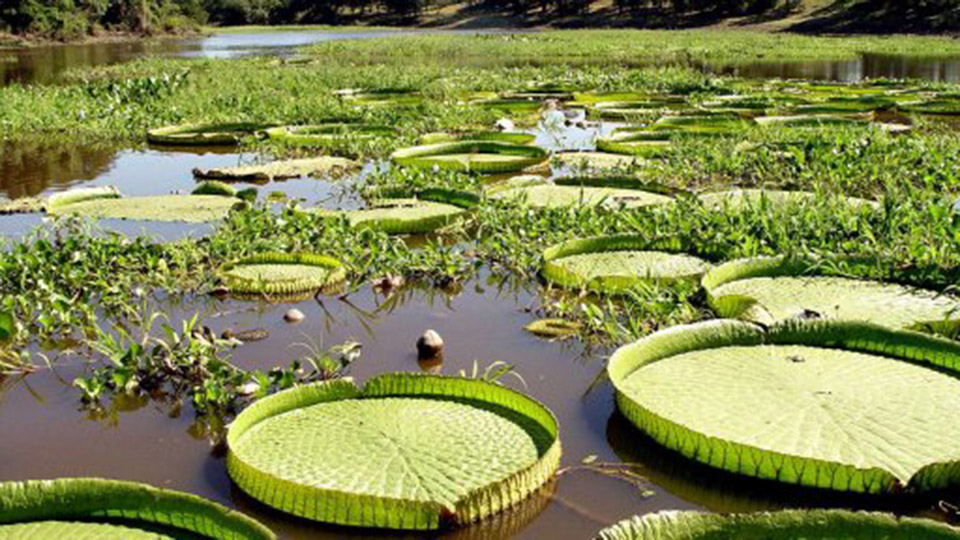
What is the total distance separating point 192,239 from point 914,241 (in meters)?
3.47

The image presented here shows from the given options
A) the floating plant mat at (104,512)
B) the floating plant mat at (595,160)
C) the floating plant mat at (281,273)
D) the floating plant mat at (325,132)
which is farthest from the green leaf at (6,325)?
the floating plant mat at (325,132)

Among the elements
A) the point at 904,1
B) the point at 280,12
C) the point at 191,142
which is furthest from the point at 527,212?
Result: the point at 280,12

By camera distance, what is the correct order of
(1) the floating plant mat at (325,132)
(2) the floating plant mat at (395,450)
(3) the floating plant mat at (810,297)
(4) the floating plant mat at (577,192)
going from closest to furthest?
(2) the floating plant mat at (395,450)
(3) the floating plant mat at (810,297)
(4) the floating plant mat at (577,192)
(1) the floating plant mat at (325,132)

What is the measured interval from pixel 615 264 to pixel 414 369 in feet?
4.27

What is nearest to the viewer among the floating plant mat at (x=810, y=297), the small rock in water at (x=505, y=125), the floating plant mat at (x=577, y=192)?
the floating plant mat at (x=810, y=297)

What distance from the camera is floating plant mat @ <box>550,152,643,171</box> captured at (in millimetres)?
7493

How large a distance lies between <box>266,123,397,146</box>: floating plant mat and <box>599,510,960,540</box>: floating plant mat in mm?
7169

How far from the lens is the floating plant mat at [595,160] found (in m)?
7.49

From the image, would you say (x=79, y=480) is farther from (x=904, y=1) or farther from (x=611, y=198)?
(x=904, y=1)

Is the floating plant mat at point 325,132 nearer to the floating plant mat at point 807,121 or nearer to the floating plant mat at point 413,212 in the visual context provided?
the floating plant mat at point 413,212

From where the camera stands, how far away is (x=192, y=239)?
5215 millimetres

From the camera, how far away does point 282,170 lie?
7602mm

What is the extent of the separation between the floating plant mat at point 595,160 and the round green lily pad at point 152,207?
2631mm

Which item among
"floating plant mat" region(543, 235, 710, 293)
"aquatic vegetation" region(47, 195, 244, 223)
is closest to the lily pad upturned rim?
"floating plant mat" region(543, 235, 710, 293)
